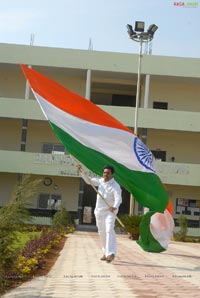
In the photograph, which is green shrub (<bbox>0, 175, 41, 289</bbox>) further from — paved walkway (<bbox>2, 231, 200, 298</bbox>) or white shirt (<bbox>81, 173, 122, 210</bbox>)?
white shirt (<bbox>81, 173, 122, 210</bbox>)

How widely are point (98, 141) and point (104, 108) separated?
1672 cm

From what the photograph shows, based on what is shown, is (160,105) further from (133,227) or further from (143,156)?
(143,156)

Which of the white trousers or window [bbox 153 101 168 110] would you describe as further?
window [bbox 153 101 168 110]

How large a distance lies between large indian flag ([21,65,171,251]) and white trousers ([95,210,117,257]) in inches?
42.6

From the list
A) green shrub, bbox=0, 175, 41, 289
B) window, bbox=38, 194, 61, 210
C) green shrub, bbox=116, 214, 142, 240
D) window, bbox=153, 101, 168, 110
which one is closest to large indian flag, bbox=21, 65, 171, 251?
green shrub, bbox=0, 175, 41, 289

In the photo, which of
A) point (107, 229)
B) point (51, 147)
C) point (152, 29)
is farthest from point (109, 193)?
point (51, 147)

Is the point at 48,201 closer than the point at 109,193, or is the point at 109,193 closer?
the point at 109,193

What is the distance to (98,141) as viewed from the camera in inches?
372

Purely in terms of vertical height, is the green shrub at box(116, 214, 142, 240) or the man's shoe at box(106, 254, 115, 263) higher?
the man's shoe at box(106, 254, 115, 263)

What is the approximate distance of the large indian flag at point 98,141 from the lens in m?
9.22

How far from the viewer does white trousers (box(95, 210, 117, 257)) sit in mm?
7980

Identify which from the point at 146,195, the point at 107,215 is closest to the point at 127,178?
the point at 146,195

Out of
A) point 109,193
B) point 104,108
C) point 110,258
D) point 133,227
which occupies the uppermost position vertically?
point 104,108

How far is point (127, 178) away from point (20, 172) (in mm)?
17310
